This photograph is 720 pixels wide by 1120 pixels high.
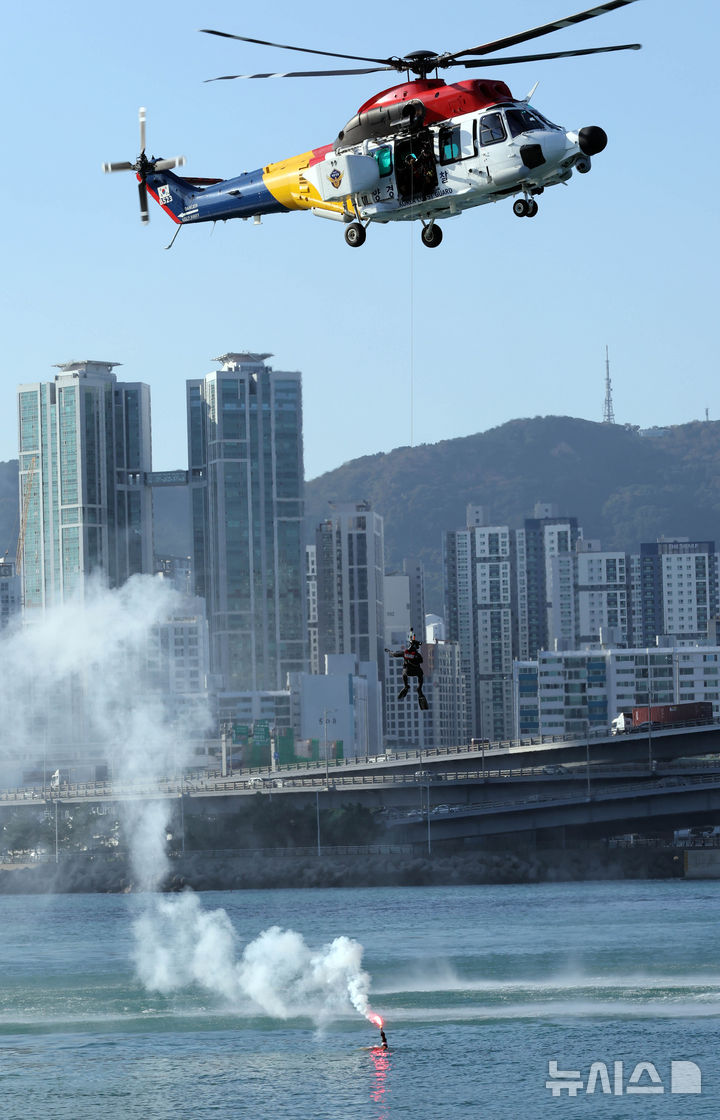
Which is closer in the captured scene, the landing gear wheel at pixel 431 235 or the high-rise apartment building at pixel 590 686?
the landing gear wheel at pixel 431 235

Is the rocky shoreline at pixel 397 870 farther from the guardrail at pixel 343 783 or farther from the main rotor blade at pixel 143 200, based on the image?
the main rotor blade at pixel 143 200

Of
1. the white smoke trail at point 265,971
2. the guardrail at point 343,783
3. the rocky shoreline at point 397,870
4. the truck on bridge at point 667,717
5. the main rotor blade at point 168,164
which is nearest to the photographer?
the main rotor blade at point 168,164

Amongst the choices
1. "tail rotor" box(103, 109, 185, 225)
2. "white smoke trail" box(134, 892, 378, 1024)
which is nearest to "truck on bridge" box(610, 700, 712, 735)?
"white smoke trail" box(134, 892, 378, 1024)

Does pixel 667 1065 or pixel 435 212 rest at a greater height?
pixel 435 212

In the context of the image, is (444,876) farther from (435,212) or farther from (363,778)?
(435,212)

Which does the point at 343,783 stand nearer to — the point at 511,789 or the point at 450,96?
the point at 511,789

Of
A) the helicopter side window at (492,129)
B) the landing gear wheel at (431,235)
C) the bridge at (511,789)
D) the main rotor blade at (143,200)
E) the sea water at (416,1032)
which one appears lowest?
the sea water at (416,1032)

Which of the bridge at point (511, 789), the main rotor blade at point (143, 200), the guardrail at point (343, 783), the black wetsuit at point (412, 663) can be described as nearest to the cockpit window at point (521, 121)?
the black wetsuit at point (412, 663)

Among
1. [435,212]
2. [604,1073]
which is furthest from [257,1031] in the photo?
[435,212]
